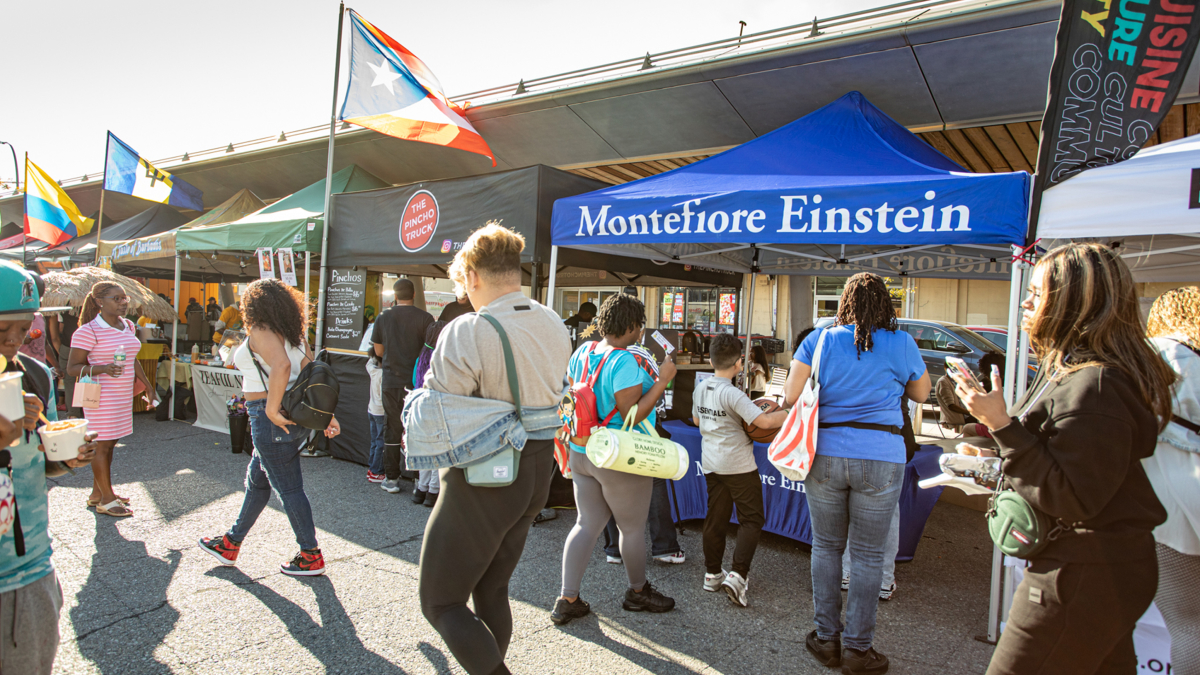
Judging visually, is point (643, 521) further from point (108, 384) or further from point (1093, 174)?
point (108, 384)

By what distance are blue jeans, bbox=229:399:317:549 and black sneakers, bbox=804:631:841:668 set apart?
2.72 m

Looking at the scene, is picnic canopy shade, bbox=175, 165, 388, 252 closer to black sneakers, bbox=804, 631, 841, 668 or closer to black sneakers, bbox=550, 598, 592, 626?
black sneakers, bbox=550, 598, 592, 626

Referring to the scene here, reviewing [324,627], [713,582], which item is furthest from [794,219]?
[324,627]

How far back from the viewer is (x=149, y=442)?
22.8 feet

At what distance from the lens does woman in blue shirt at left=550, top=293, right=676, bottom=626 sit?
9.80 feet

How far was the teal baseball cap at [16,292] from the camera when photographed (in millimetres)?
1566

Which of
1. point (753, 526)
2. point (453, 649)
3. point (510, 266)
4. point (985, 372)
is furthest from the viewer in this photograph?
point (985, 372)

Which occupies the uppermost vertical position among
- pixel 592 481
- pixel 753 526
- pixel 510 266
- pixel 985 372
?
pixel 510 266

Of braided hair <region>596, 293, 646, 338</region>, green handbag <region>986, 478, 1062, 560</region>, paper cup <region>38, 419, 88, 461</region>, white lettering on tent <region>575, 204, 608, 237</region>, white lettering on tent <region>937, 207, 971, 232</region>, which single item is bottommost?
green handbag <region>986, 478, 1062, 560</region>

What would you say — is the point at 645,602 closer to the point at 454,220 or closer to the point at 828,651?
the point at 828,651

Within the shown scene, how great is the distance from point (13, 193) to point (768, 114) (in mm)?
23140

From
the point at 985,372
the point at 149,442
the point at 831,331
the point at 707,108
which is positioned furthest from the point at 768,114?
the point at 149,442

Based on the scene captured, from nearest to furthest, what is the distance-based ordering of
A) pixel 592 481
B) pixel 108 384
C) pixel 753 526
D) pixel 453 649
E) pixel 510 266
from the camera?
pixel 453 649, pixel 510 266, pixel 592 481, pixel 753 526, pixel 108 384

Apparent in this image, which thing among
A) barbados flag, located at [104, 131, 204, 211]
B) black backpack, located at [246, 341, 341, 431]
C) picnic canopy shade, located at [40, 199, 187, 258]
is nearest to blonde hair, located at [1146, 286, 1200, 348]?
black backpack, located at [246, 341, 341, 431]
